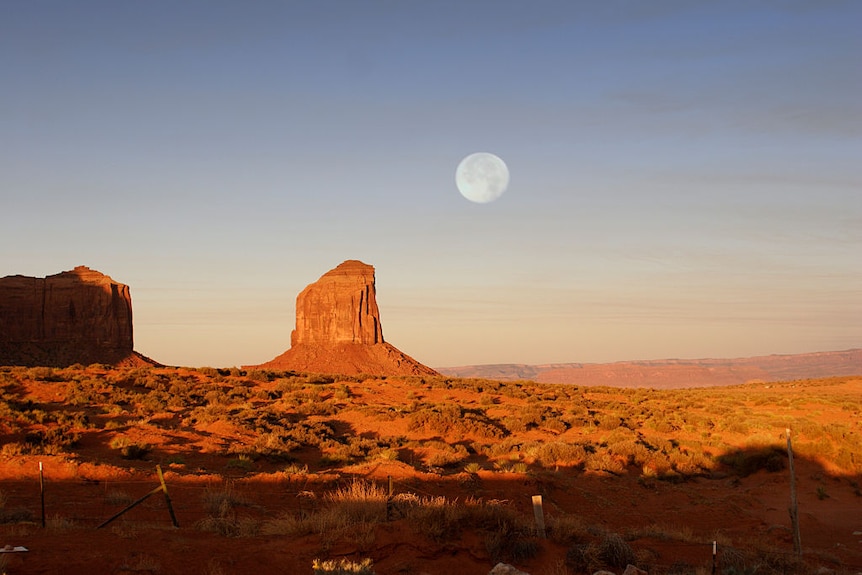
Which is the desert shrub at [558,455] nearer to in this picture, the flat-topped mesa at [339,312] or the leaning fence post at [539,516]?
the leaning fence post at [539,516]

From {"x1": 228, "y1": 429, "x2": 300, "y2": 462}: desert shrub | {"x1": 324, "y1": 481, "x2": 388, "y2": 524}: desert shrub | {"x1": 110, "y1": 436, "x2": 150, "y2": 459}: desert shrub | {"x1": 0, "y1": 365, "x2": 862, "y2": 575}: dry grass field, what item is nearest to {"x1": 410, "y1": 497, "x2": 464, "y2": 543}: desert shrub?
{"x1": 0, "y1": 365, "x2": 862, "y2": 575}: dry grass field

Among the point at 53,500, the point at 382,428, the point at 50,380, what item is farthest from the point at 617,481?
the point at 50,380

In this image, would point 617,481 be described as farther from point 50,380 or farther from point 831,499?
point 50,380

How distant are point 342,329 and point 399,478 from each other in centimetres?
10046

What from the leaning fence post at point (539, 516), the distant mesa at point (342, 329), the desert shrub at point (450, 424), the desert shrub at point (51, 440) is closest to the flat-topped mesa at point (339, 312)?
the distant mesa at point (342, 329)

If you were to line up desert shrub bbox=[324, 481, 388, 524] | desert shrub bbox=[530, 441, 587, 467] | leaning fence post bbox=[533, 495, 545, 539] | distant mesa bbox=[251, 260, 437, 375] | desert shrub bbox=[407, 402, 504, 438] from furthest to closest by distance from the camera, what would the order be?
distant mesa bbox=[251, 260, 437, 375] → desert shrub bbox=[407, 402, 504, 438] → desert shrub bbox=[530, 441, 587, 467] → leaning fence post bbox=[533, 495, 545, 539] → desert shrub bbox=[324, 481, 388, 524]

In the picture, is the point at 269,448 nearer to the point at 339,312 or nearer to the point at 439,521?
the point at 439,521

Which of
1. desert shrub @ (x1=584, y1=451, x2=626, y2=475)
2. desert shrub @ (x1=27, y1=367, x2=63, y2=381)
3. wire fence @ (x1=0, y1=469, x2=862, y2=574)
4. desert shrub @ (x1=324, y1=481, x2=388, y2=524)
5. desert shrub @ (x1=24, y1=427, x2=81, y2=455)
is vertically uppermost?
desert shrub @ (x1=27, y1=367, x2=63, y2=381)

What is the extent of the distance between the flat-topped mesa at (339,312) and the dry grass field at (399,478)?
71014 millimetres

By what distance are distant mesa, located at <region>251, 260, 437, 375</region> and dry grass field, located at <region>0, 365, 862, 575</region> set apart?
5902 centimetres

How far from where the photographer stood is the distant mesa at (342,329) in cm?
10506

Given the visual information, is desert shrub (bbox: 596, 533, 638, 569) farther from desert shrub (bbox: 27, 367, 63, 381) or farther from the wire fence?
desert shrub (bbox: 27, 367, 63, 381)

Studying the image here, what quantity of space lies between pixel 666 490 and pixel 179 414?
21479 millimetres

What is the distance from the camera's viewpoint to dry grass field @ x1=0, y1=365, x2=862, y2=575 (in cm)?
1116
